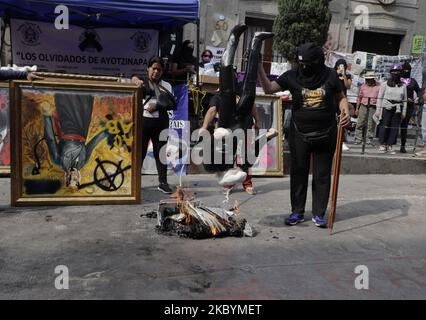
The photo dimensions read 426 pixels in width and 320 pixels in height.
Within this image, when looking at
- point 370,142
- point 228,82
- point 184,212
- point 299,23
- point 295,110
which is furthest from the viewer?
point 299,23

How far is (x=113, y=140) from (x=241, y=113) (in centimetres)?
196

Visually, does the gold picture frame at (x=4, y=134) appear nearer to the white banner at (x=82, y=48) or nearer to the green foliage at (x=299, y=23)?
the white banner at (x=82, y=48)

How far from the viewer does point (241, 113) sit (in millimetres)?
4551

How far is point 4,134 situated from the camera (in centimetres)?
738

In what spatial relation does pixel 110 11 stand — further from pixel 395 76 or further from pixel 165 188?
pixel 395 76

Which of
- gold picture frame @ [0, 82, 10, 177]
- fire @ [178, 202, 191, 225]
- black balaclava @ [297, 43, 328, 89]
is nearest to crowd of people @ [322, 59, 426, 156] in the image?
black balaclava @ [297, 43, 328, 89]

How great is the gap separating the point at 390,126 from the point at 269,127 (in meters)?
3.19

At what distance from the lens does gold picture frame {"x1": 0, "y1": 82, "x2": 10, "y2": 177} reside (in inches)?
288

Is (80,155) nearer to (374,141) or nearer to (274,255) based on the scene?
(274,255)

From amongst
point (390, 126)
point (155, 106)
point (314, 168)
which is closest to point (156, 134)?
point (155, 106)

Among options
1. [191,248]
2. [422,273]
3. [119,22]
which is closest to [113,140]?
[191,248]

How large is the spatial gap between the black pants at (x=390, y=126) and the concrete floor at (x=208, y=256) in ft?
13.2

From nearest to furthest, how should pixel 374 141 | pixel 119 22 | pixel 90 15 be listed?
pixel 90 15 < pixel 119 22 < pixel 374 141

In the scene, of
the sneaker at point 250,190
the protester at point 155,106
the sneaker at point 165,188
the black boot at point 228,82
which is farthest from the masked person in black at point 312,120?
the sneaker at point 165,188
